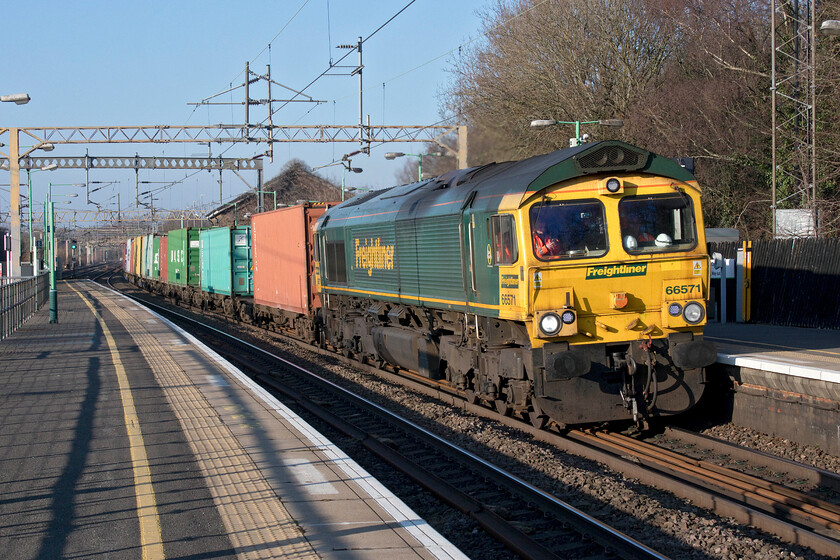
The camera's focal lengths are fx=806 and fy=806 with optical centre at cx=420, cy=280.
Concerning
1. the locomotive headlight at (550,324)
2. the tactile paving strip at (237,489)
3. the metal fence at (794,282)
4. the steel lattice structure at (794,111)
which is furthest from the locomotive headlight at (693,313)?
the steel lattice structure at (794,111)

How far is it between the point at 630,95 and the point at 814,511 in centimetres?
2984

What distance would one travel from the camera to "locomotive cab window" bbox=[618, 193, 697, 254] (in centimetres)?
1020

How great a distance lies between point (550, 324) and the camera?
31.7 ft

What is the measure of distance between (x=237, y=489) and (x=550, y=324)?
417 centimetres

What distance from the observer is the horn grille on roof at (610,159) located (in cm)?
1004

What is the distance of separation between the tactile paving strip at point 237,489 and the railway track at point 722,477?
6.43 feet

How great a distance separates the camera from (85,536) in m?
6.24

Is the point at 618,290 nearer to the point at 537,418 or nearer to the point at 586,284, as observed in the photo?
the point at 586,284

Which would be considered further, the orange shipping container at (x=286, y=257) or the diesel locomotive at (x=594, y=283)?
the orange shipping container at (x=286, y=257)

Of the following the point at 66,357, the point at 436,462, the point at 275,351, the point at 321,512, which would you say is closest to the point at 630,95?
the point at 275,351

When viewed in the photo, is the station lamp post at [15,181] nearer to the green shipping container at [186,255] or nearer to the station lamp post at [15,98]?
the green shipping container at [186,255]

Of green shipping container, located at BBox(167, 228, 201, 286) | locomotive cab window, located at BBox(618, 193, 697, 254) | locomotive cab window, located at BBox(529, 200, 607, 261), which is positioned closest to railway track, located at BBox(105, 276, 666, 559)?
locomotive cab window, located at BBox(529, 200, 607, 261)

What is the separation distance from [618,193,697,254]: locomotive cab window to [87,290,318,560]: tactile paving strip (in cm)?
547

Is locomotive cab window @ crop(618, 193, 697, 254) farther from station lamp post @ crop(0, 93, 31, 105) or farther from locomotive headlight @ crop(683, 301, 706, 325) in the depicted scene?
station lamp post @ crop(0, 93, 31, 105)
